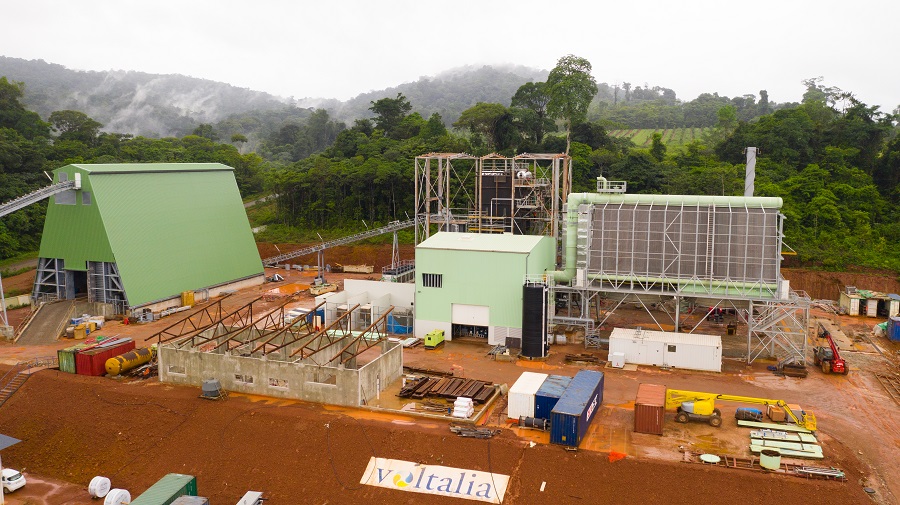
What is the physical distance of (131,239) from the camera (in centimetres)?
4919

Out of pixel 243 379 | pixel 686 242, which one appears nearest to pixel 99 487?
pixel 243 379

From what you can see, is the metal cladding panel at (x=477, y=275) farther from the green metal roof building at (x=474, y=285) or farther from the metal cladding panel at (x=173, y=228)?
the metal cladding panel at (x=173, y=228)

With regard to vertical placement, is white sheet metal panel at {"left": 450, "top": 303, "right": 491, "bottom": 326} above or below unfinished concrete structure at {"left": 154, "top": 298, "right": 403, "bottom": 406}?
above

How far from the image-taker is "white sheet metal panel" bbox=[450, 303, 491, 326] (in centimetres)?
4197

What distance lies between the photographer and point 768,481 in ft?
79.7

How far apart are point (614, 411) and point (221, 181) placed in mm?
41658

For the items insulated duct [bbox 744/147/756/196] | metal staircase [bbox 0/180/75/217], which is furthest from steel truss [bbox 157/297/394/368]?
insulated duct [bbox 744/147/756/196]

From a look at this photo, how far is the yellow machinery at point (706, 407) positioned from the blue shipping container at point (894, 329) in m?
17.3

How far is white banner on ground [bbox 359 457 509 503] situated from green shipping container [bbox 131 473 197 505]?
628 centimetres

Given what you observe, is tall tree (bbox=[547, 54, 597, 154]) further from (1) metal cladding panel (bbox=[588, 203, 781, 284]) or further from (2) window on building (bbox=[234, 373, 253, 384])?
(2) window on building (bbox=[234, 373, 253, 384])

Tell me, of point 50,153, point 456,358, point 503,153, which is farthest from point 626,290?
point 50,153

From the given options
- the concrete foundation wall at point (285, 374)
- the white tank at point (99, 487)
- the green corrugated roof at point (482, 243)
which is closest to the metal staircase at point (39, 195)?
the concrete foundation wall at point (285, 374)

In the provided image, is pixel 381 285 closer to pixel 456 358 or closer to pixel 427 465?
pixel 456 358

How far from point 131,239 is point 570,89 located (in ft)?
161
